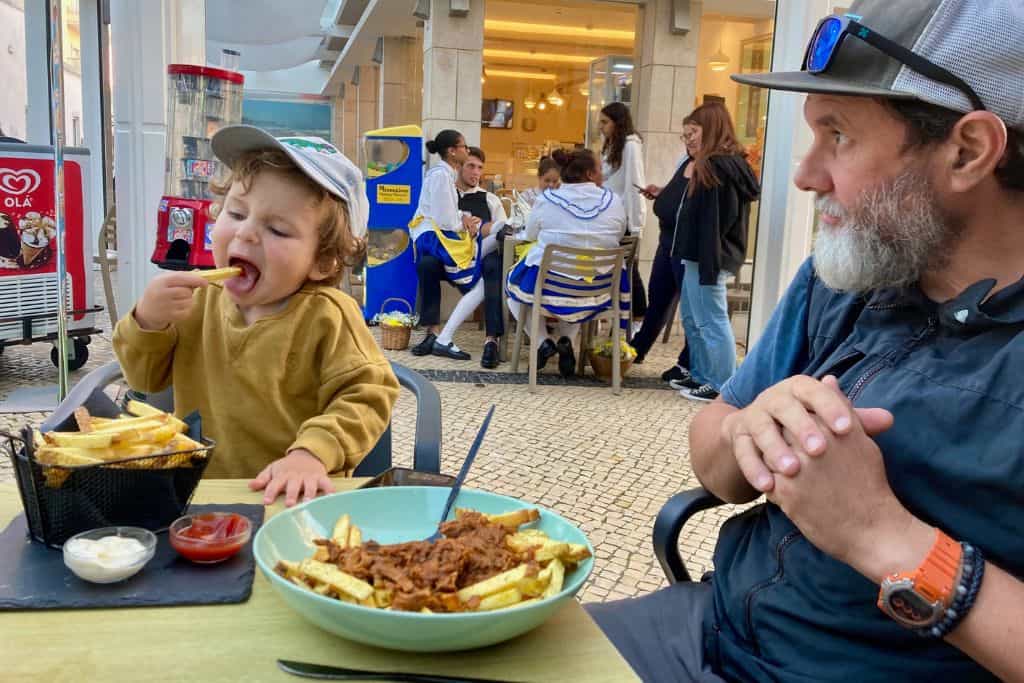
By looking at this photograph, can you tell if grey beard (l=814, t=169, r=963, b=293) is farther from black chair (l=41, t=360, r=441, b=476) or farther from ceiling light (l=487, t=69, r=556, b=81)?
ceiling light (l=487, t=69, r=556, b=81)

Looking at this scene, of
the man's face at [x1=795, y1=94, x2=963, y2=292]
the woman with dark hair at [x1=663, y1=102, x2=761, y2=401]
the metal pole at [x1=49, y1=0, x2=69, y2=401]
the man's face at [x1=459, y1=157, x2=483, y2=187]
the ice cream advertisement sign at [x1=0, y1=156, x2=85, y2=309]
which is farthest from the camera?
the man's face at [x1=459, y1=157, x2=483, y2=187]

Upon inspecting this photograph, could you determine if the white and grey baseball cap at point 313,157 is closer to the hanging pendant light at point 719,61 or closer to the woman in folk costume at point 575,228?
the woman in folk costume at point 575,228

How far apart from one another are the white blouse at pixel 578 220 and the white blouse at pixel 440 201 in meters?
1.40

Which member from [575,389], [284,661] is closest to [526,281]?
[575,389]

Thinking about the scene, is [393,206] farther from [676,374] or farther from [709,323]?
[709,323]

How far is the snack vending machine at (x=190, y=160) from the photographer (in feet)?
12.6

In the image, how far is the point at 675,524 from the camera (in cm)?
143

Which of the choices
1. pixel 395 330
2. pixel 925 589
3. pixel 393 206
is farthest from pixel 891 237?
pixel 393 206

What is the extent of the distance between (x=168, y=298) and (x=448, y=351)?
16.6ft

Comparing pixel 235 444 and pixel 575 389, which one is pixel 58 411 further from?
pixel 575 389

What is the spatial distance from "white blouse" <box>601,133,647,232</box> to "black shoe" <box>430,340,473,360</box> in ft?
5.84

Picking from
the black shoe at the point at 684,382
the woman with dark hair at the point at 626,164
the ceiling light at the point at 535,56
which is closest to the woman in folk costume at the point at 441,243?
the woman with dark hair at the point at 626,164

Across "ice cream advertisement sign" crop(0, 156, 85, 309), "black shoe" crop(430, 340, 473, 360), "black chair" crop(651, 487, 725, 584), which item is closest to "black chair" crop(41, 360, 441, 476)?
"black chair" crop(651, 487, 725, 584)

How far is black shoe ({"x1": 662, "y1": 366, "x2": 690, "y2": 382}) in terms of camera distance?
598cm
